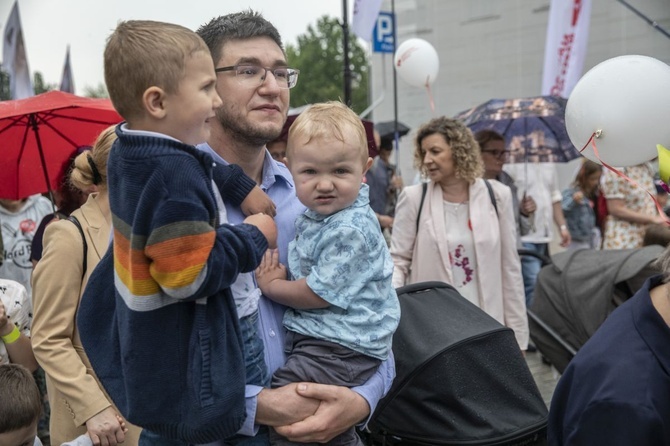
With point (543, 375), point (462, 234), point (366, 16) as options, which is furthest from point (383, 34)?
point (462, 234)

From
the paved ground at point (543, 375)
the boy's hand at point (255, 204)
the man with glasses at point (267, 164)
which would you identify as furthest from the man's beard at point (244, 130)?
the paved ground at point (543, 375)

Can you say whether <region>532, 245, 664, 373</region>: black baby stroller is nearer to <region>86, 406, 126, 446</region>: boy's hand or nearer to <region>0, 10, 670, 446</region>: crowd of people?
<region>0, 10, 670, 446</region>: crowd of people

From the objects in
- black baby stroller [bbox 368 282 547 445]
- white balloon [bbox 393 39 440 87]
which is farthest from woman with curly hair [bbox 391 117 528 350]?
white balloon [bbox 393 39 440 87]

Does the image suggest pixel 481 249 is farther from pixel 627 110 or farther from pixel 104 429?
pixel 104 429

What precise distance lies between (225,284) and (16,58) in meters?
11.2

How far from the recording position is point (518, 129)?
8195mm

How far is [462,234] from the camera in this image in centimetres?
507

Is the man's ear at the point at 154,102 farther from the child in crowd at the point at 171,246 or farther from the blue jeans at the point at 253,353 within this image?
the blue jeans at the point at 253,353

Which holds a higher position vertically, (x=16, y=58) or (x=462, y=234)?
(x=16, y=58)

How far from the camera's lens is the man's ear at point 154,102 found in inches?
70.0

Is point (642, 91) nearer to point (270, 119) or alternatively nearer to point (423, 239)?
point (270, 119)

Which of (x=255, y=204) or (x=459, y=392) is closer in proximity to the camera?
(x=255, y=204)

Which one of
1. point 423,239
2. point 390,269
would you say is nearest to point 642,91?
point 390,269

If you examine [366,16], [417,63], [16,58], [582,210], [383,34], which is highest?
[366,16]
